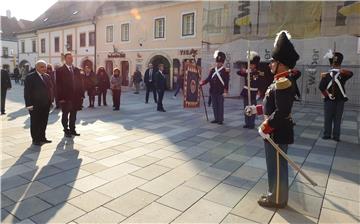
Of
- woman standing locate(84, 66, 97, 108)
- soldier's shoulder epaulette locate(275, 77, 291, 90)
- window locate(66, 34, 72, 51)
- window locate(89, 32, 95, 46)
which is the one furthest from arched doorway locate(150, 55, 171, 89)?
soldier's shoulder epaulette locate(275, 77, 291, 90)

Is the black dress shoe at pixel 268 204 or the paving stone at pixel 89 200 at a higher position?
the black dress shoe at pixel 268 204

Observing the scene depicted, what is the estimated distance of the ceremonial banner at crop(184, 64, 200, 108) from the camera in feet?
33.3

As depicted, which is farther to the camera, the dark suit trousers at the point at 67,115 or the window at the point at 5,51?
the window at the point at 5,51

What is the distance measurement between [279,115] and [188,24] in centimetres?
1900

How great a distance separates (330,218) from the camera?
335 cm

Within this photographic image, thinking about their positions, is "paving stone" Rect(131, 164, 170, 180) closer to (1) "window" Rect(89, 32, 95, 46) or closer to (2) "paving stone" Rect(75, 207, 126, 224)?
(2) "paving stone" Rect(75, 207, 126, 224)

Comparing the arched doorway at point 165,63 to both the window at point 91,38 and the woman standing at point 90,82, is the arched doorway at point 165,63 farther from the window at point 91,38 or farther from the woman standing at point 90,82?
the woman standing at point 90,82

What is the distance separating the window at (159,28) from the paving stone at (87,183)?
19.7 m

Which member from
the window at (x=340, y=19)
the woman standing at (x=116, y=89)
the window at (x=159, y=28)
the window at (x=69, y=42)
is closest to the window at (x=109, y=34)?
the window at (x=159, y=28)

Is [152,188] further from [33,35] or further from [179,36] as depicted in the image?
[33,35]

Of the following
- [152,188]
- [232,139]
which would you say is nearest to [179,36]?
[232,139]

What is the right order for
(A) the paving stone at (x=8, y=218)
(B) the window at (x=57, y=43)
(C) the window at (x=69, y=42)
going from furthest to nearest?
(B) the window at (x=57, y=43) → (C) the window at (x=69, y=42) → (A) the paving stone at (x=8, y=218)

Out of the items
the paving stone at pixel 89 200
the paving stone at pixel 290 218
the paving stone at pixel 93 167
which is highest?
the paving stone at pixel 93 167

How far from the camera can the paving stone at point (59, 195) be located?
141 inches
